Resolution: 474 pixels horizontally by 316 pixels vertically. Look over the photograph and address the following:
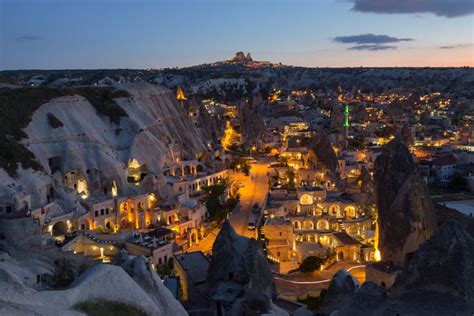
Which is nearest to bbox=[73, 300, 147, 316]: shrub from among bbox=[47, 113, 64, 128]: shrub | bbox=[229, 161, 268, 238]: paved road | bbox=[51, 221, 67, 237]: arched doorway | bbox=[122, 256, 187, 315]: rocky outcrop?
bbox=[122, 256, 187, 315]: rocky outcrop

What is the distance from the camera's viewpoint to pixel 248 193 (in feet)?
159

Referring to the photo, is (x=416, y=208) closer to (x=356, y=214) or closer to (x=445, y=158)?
(x=356, y=214)

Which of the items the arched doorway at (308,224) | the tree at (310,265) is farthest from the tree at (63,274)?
the arched doorway at (308,224)

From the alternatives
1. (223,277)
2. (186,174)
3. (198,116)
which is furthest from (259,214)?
(198,116)

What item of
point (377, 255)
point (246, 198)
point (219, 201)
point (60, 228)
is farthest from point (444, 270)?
point (246, 198)

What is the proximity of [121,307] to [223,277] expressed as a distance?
25.8 feet

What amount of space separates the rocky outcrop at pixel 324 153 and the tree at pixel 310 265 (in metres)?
18.9

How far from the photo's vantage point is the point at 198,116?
75438mm

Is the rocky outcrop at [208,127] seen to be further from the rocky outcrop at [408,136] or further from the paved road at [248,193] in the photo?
the rocky outcrop at [408,136]

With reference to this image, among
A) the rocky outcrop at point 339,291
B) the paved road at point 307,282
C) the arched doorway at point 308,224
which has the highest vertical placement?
the rocky outcrop at point 339,291

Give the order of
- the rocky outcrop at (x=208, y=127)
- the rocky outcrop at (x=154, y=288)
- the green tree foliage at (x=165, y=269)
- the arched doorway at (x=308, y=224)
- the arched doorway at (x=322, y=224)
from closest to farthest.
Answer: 1. the rocky outcrop at (x=154, y=288)
2. the green tree foliage at (x=165, y=269)
3. the arched doorway at (x=322, y=224)
4. the arched doorway at (x=308, y=224)
5. the rocky outcrop at (x=208, y=127)

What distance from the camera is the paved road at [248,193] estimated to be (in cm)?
3844

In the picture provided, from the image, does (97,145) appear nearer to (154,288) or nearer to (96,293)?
(154,288)

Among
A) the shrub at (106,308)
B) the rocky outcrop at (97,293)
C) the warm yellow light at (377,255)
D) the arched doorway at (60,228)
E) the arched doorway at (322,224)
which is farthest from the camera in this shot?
the arched doorway at (322,224)
